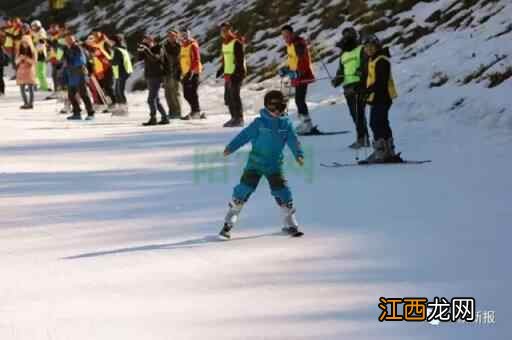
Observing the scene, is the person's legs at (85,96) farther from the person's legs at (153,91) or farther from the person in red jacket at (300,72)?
the person in red jacket at (300,72)

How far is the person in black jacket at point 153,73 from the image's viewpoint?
68.1ft

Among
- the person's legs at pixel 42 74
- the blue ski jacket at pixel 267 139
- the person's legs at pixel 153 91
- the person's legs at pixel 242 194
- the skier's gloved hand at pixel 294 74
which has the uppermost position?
the blue ski jacket at pixel 267 139

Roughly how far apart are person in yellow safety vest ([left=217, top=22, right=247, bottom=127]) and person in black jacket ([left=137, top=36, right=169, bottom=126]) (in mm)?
1517

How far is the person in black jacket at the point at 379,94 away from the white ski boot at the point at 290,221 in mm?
4979

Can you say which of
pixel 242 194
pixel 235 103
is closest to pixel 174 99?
pixel 235 103

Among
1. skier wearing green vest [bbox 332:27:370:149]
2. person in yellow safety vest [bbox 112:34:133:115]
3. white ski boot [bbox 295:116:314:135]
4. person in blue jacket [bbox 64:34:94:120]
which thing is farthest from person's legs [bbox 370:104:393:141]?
person in yellow safety vest [bbox 112:34:133:115]

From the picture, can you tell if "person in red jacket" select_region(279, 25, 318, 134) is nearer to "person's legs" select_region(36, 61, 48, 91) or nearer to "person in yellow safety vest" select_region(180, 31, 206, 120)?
"person in yellow safety vest" select_region(180, 31, 206, 120)

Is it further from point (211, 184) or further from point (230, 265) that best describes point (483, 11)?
point (230, 265)

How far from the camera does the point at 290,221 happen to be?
9031 mm

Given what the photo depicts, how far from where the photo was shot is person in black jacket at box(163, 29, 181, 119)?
860 inches

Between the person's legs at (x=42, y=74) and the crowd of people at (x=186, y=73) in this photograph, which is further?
the person's legs at (x=42, y=74)

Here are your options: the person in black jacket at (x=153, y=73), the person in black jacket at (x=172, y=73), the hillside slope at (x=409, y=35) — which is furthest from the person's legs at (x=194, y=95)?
the hillside slope at (x=409, y=35)

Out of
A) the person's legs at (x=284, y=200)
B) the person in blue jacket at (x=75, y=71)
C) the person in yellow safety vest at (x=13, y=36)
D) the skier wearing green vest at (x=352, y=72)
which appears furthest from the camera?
the person in yellow safety vest at (x=13, y=36)

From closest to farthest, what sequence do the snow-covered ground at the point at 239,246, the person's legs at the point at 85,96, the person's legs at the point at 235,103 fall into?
the snow-covered ground at the point at 239,246
the person's legs at the point at 235,103
the person's legs at the point at 85,96
